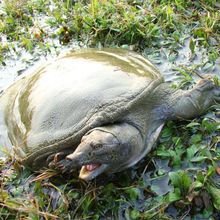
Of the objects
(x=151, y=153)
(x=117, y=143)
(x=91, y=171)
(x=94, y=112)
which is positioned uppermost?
Answer: (x=94, y=112)

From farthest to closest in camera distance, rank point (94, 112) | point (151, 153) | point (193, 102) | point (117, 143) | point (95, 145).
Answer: point (193, 102) → point (151, 153) → point (94, 112) → point (117, 143) → point (95, 145)

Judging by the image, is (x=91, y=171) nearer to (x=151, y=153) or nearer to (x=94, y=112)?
(x=94, y=112)

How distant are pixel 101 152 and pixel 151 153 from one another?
56 centimetres

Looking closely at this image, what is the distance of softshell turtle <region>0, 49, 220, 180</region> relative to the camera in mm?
2535

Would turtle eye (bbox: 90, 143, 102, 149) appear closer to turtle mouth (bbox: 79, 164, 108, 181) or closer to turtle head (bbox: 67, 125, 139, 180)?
turtle head (bbox: 67, 125, 139, 180)

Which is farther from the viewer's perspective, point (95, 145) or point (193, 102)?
point (193, 102)

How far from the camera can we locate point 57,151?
2.69 metres

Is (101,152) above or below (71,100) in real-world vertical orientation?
below

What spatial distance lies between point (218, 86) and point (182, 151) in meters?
0.66

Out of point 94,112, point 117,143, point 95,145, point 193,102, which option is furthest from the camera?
point 193,102

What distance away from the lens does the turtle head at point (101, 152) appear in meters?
2.40

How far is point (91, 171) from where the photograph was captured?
250 cm

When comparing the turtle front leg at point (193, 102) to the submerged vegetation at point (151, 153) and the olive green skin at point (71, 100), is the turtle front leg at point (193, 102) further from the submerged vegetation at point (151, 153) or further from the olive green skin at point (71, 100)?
the olive green skin at point (71, 100)

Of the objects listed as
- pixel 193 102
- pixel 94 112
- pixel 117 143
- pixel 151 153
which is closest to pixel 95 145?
pixel 117 143
